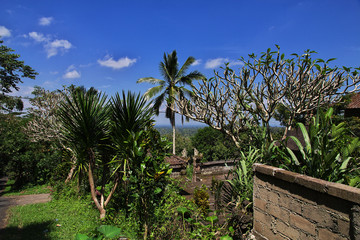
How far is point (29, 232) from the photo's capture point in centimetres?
509

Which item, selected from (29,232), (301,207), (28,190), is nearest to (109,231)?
(301,207)

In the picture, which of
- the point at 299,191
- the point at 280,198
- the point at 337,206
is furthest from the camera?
the point at 280,198

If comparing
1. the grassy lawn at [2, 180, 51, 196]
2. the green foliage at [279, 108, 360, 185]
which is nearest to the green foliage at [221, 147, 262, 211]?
the green foliage at [279, 108, 360, 185]

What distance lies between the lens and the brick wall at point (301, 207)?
2191 mm

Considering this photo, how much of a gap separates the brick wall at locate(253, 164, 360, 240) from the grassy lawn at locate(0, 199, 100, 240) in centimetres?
381

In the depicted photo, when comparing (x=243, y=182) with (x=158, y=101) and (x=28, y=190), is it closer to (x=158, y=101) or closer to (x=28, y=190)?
(x=28, y=190)

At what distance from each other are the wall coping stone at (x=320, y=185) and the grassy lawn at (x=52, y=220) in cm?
418

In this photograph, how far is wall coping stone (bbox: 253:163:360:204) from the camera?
2125 mm

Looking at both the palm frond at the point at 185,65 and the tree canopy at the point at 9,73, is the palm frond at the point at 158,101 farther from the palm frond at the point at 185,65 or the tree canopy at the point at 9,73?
the tree canopy at the point at 9,73

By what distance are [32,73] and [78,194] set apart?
8.88 metres

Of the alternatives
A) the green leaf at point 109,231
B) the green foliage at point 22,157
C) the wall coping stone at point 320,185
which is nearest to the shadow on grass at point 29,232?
the green leaf at point 109,231

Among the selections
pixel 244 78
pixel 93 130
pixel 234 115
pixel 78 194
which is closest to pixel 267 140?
pixel 234 115

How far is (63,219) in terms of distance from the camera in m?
5.82

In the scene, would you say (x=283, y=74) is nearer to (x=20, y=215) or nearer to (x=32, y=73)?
(x=20, y=215)
